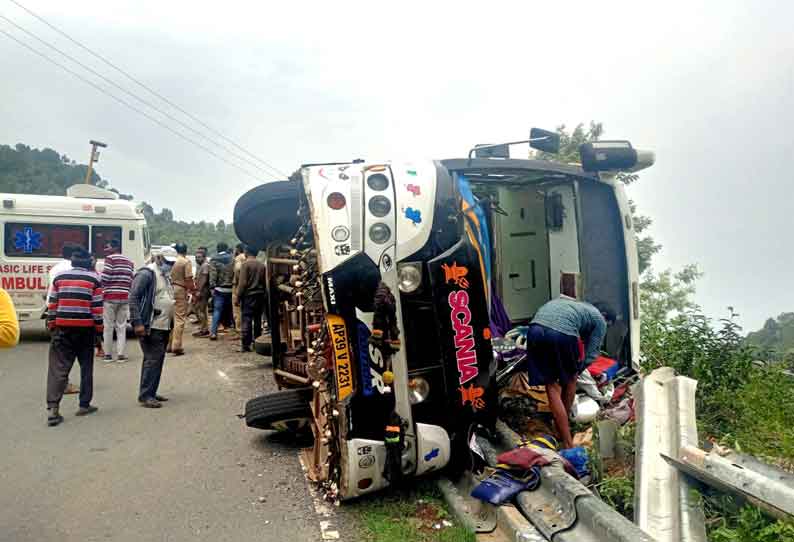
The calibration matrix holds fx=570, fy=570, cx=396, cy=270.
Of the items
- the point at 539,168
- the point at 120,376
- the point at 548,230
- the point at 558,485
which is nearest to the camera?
the point at 558,485

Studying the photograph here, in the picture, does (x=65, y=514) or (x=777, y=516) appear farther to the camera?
(x=65, y=514)

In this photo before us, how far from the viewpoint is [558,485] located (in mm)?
3197

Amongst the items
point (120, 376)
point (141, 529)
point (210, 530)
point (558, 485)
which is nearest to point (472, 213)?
point (558, 485)

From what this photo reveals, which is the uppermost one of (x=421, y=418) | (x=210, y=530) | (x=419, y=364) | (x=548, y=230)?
(x=548, y=230)

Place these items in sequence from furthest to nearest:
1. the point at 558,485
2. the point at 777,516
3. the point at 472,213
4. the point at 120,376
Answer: the point at 120,376 < the point at 472,213 < the point at 558,485 < the point at 777,516

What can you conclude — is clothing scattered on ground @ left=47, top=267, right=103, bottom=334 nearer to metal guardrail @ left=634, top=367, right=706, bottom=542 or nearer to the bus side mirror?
the bus side mirror

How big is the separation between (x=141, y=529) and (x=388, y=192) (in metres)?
2.68

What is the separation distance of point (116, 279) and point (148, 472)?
4659 millimetres

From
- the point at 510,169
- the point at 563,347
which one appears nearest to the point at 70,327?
the point at 510,169

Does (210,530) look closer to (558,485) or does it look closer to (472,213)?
(558,485)

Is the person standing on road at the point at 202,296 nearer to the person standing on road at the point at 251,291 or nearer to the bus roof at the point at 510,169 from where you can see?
the person standing on road at the point at 251,291

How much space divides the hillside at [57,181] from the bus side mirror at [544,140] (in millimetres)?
31543

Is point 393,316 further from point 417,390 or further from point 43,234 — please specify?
point 43,234

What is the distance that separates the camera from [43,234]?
1105 cm
